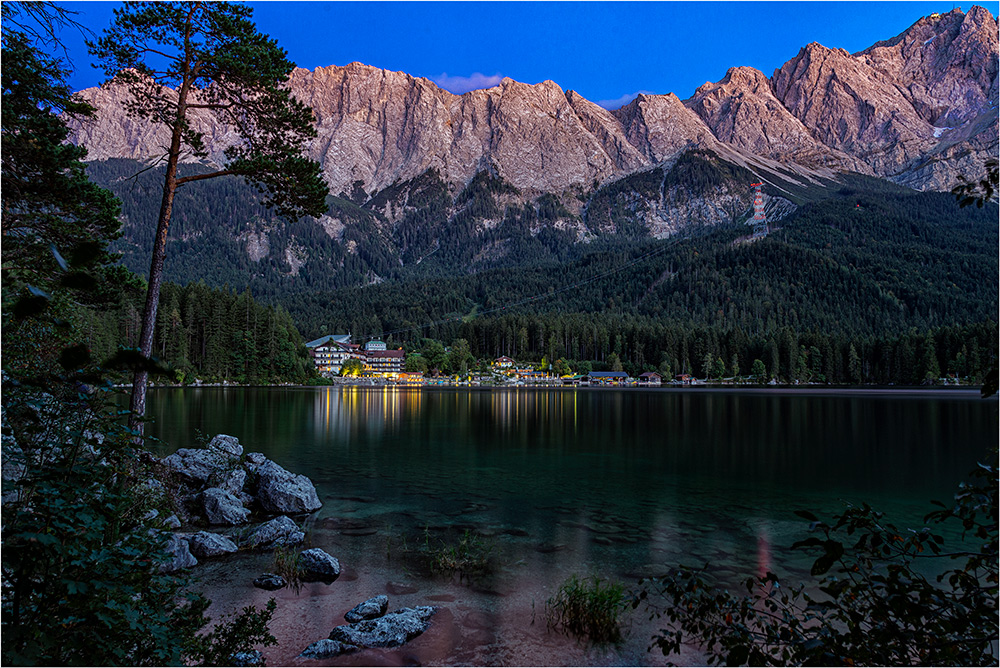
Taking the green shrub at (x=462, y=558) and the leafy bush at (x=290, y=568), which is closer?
Answer: the leafy bush at (x=290, y=568)

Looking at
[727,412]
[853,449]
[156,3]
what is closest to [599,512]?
[156,3]

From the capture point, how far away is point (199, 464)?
20812 millimetres

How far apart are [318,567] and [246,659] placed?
4451 millimetres

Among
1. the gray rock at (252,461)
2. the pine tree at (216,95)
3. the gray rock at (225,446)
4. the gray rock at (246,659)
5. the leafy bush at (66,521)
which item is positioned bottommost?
the gray rock at (252,461)

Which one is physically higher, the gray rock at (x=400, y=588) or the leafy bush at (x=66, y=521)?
the leafy bush at (x=66, y=521)

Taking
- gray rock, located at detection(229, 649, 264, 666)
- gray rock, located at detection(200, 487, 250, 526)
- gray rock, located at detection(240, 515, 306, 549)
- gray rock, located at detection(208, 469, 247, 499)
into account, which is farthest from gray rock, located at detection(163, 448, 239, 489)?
gray rock, located at detection(229, 649, 264, 666)

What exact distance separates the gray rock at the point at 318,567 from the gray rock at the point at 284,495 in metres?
6.23

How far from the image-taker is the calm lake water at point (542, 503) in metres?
10.5

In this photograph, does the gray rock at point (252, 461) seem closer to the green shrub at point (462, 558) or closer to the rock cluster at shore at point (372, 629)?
the green shrub at point (462, 558)

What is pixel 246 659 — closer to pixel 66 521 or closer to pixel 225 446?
pixel 66 521

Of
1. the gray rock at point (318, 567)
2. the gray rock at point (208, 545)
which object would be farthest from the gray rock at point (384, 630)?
the gray rock at point (208, 545)

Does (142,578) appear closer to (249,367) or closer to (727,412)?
(727,412)

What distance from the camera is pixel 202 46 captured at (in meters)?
15.9

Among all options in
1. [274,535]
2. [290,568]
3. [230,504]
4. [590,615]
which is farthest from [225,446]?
[590,615]
